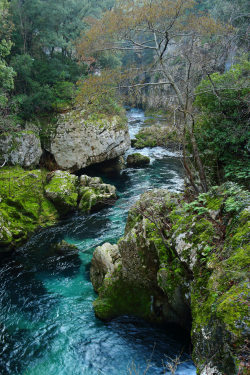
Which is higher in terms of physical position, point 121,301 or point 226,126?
point 226,126

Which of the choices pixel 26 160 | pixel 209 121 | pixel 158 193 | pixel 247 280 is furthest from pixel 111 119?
pixel 247 280

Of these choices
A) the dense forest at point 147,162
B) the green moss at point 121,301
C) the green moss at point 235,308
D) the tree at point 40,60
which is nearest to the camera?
the green moss at point 235,308

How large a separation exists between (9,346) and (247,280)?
6.49 meters

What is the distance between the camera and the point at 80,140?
1714 centimetres

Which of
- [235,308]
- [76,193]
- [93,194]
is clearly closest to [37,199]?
[76,193]

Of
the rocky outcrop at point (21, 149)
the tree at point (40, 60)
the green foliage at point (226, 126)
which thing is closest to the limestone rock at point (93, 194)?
the rocky outcrop at point (21, 149)

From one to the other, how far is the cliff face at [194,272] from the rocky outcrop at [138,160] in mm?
12709

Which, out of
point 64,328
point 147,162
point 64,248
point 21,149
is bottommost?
point 64,328

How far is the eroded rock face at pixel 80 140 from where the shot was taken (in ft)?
55.5

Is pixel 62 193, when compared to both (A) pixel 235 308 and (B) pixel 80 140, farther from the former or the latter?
(A) pixel 235 308

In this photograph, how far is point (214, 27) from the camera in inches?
314

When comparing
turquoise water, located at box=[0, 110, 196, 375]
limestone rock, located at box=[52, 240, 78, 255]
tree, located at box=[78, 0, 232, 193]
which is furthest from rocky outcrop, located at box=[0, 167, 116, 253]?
tree, located at box=[78, 0, 232, 193]

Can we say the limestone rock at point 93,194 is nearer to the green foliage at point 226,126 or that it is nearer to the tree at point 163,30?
the green foliage at point 226,126

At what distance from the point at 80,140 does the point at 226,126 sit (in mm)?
10887
